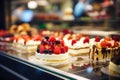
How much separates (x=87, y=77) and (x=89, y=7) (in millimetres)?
6147

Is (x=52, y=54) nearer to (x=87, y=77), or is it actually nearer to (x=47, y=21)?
(x=87, y=77)

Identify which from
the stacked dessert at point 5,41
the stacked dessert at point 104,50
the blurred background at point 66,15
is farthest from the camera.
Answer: the blurred background at point 66,15

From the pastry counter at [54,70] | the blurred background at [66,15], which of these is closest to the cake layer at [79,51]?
the pastry counter at [54,70]

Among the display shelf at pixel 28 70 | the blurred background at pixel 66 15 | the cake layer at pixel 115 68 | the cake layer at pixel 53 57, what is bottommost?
the display shelf at pixel 28 70

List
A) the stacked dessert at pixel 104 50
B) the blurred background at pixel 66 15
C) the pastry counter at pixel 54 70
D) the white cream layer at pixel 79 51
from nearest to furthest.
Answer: the pastry counter at pixel 54 70 → the stacked dessert at pixel 104 50 → the white cream layer at pixel 79 51 → the blurred background at pixel 66 15

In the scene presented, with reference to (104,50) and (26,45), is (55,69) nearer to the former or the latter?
(104,50)

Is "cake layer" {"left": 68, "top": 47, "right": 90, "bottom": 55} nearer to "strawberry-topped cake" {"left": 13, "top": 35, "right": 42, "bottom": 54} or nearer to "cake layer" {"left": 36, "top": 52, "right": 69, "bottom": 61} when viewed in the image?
"cake layer" {"left": 36, "top": 52, "right": 69, "bottom": 61}

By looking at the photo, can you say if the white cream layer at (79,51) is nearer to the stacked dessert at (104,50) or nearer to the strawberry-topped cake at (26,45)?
the stacked dessert at (104,50)

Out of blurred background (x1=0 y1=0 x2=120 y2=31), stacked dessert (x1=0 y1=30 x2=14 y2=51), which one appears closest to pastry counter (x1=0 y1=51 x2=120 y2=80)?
stacked dessert (x1=0 y1=30 x2=14 y2=51)

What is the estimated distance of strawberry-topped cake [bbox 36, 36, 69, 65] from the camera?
2.35 m

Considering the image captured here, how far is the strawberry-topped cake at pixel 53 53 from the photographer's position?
2.35m

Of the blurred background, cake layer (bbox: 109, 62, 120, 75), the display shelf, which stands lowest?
the display shelf

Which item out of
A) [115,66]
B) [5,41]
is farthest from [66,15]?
[115,66]

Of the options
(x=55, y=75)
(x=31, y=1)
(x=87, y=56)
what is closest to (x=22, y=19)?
(x=31, y=1)
